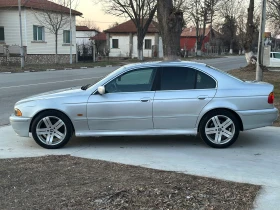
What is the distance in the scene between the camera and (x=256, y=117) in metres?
6.06

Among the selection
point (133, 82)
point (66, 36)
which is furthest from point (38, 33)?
point (133, 82)

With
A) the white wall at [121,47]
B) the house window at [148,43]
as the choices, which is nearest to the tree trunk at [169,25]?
the white wall at [121,47]

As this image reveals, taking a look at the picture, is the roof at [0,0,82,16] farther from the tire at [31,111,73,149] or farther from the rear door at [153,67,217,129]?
the rear door at [153,67,217,129]

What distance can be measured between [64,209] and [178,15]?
8255 millimetres

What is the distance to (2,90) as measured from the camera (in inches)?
564

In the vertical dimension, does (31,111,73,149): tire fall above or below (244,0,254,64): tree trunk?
below

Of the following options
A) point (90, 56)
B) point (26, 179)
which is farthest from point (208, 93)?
point (90, 56)

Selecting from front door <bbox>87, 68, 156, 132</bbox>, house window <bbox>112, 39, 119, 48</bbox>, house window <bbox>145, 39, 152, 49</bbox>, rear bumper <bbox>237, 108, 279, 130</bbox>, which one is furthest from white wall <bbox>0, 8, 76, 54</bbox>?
rear bumper <bbox>237, 108, 279, 130</bbox>

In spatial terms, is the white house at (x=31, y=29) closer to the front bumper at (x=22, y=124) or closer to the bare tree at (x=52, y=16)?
the bare tree at (x=52, y=16)

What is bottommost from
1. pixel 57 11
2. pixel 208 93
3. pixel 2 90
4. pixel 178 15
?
pixel 2 90

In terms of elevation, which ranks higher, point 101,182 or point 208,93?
point 208,93

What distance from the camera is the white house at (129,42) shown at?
53.8m

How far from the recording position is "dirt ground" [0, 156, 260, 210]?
150 inches

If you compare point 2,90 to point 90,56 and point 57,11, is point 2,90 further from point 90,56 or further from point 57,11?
point 90,56
